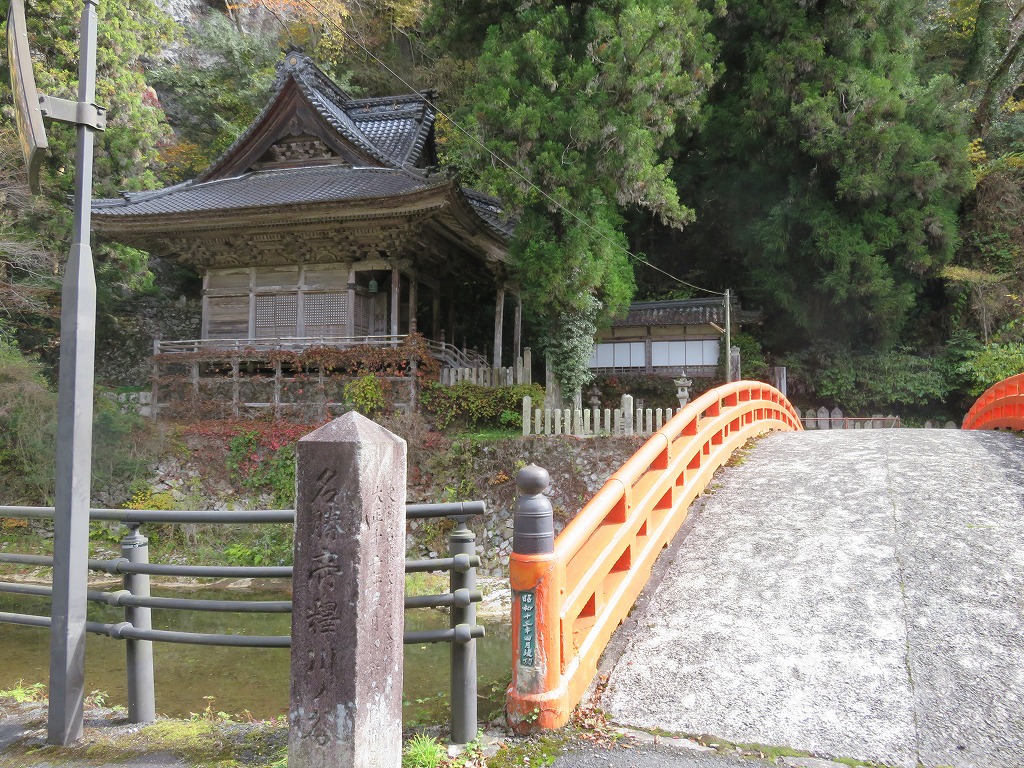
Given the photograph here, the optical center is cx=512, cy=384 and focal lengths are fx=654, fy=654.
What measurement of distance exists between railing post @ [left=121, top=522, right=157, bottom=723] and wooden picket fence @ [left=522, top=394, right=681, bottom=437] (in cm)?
983

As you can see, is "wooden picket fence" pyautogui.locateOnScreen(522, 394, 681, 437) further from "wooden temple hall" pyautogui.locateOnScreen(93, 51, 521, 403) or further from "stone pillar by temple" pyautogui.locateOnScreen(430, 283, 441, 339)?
"stone pillar by temple" pyautogui.locateOnScreen(430, 283, 441, 339)

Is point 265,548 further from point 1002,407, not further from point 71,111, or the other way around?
point 1002,407

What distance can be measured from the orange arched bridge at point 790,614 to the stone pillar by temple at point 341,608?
0.69 metres

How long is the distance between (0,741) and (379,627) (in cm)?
204

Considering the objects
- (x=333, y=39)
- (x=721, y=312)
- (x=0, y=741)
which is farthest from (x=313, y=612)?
(x=333, y=39)

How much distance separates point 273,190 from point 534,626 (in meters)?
15.1

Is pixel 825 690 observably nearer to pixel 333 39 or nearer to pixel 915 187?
pixel 915 187

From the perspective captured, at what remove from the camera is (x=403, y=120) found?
60.4ft

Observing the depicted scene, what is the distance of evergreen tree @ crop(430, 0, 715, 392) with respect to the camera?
40.5ft

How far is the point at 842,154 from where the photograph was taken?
17.0 m

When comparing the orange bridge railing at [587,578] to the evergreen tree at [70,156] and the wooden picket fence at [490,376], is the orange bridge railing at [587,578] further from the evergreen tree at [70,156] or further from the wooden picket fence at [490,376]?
the evergreen tree at [70,156]

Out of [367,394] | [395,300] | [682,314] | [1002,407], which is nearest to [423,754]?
[367,394]

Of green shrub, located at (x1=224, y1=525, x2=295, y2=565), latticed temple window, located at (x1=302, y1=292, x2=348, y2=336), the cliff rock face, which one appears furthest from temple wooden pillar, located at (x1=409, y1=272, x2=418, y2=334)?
the cliff rock face

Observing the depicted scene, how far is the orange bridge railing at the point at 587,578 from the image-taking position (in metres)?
2.76
